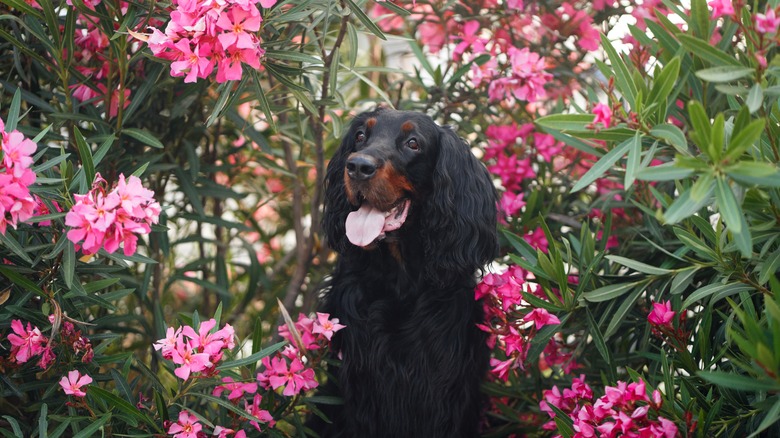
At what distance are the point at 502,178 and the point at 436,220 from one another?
0.74m

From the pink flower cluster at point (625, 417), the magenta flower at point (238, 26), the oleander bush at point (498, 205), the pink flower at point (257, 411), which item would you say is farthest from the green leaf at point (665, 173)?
the pink flower at point (257, 411)

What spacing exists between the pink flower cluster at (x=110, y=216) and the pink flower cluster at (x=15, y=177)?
112mm

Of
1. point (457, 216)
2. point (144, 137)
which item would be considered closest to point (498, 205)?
point (457, 216)

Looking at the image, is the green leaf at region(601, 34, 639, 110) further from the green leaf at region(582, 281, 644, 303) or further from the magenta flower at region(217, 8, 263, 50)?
the magenta flower at region(217, 8, 263, 50)

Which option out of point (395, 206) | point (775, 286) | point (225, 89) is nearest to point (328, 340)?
point (395, 206)

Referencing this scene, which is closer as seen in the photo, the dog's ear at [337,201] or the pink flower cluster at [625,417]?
the pink flower cluster at [625,417]

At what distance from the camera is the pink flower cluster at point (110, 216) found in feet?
6.48

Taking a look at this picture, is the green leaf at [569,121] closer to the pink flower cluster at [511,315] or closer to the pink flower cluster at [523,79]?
the pink flower cluster at [511,315]

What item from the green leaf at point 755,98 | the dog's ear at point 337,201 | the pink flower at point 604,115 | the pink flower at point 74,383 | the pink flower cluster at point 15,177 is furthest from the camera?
the dog's ear at point 337,201

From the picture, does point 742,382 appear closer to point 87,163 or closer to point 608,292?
point 608,292

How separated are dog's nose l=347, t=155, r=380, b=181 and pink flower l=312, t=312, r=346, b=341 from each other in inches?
18.9

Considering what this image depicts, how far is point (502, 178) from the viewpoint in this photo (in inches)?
135

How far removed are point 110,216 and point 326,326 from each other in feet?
3.06

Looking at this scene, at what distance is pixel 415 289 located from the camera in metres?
2.83
